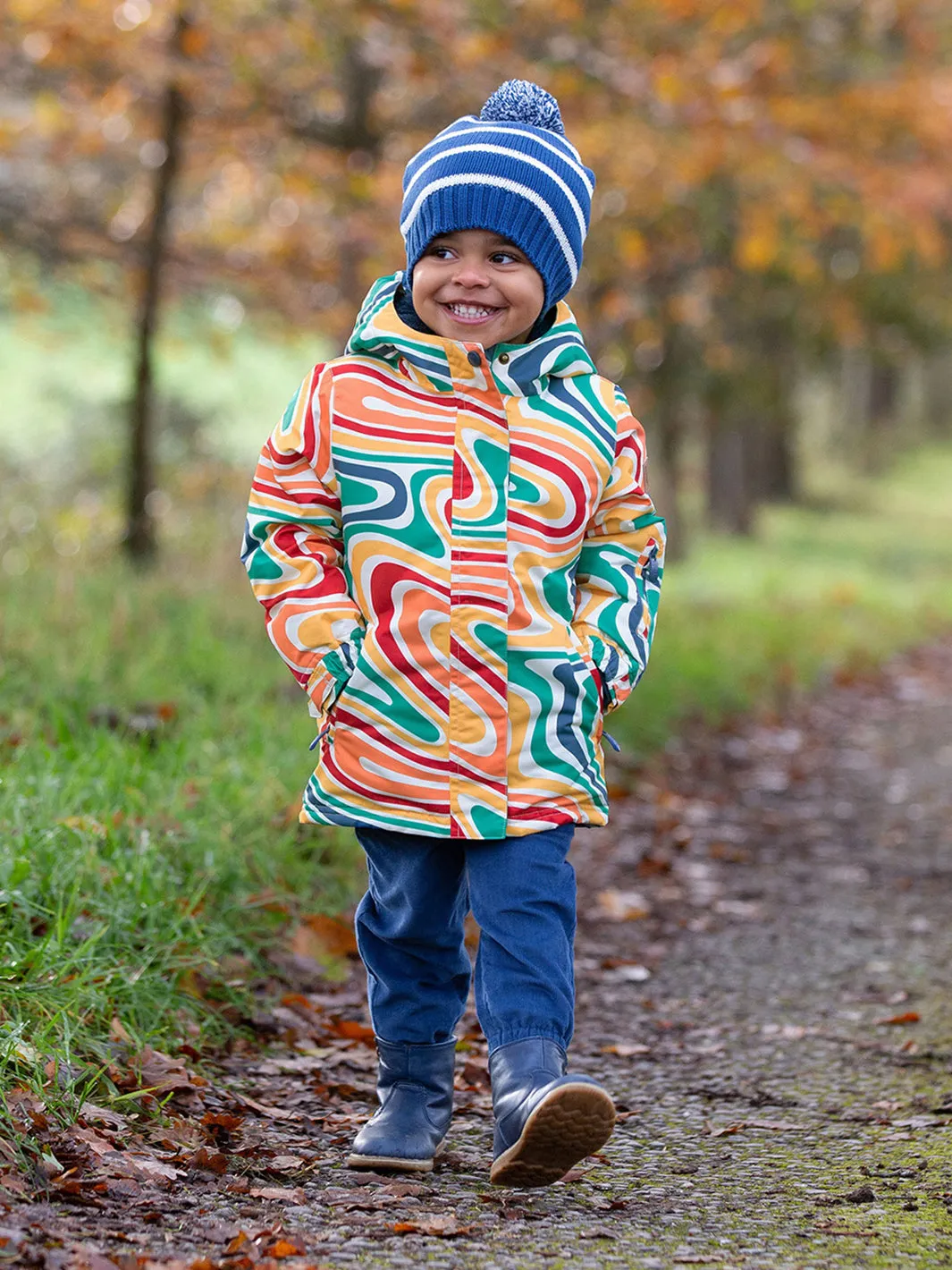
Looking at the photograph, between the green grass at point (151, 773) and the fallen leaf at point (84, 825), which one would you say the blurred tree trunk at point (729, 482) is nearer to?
the green grass at point (151, 773)

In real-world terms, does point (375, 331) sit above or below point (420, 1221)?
above

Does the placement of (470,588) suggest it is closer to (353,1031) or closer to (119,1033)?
(119,1033)

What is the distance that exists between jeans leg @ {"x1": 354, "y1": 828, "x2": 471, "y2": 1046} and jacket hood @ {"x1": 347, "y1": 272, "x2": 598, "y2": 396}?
876 millimetres

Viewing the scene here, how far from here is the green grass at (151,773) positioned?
354 centimetres

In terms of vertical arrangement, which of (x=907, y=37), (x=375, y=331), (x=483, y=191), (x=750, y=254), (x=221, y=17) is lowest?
(x=375, y=331)

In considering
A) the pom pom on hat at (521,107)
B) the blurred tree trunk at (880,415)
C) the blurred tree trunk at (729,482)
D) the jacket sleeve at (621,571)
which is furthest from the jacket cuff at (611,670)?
the blurred tree trunk at (880,415)

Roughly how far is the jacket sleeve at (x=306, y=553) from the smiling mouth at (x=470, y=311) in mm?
270

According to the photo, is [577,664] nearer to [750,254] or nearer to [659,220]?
[750,254]

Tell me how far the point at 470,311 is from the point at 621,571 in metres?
0.58

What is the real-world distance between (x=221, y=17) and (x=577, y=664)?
23.3ft

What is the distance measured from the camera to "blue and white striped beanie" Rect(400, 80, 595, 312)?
3.10 m

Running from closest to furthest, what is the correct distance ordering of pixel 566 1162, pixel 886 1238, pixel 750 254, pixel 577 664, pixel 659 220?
1. pixel 886 1238
2. pixel 566 1162
3. pixel 577 664
4. pixel 750 254
5. pixel 659 220

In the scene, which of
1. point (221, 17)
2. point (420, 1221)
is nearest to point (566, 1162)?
point (420, 1221)

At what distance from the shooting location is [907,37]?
1741cm
